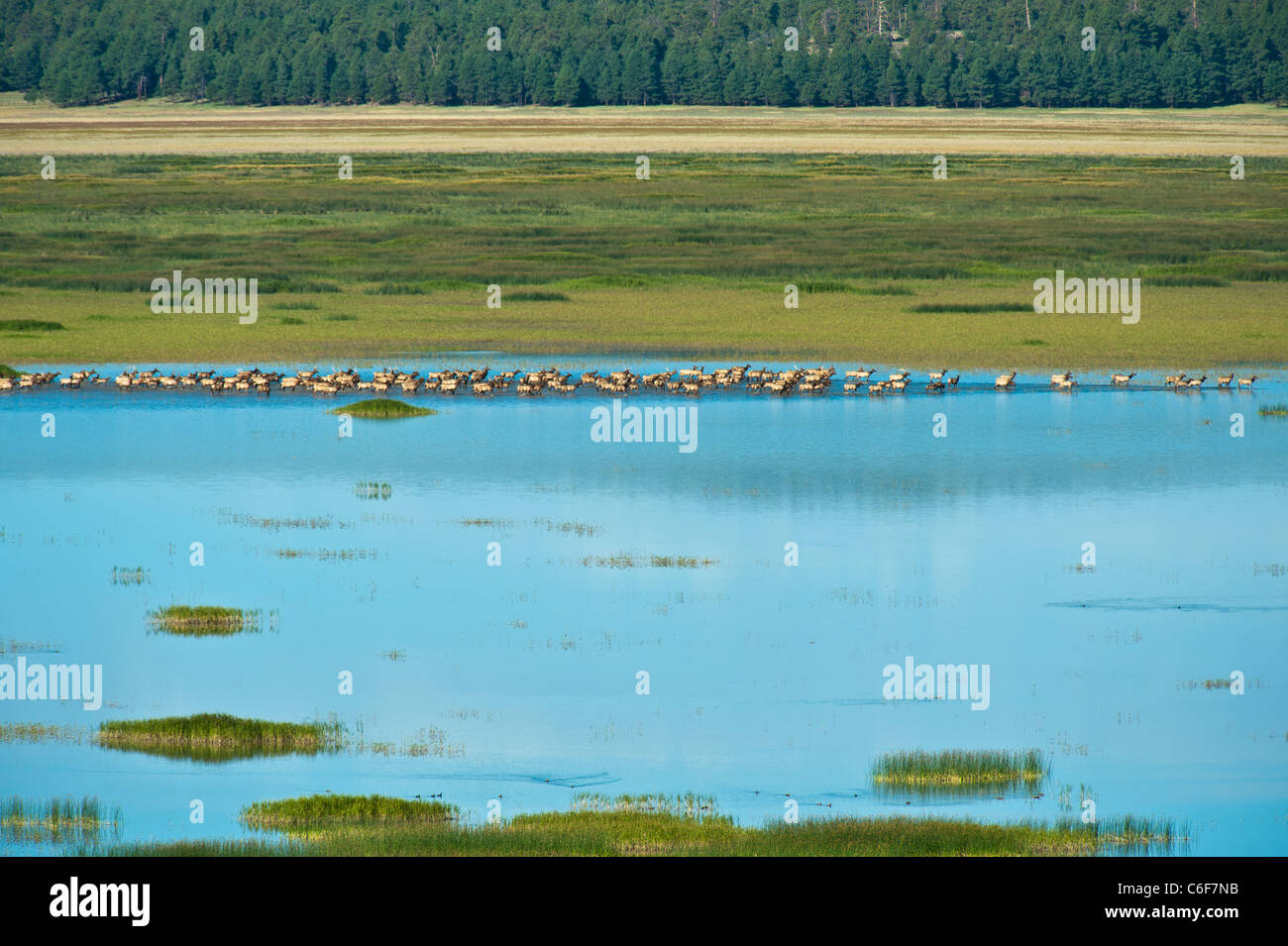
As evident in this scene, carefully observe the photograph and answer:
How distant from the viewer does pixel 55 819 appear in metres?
12.7

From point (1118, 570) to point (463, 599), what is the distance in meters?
7.45

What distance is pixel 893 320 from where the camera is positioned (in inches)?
1789

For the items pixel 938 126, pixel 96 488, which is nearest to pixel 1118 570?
pixel 96 488

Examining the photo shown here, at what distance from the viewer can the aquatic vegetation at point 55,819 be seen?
12.5m

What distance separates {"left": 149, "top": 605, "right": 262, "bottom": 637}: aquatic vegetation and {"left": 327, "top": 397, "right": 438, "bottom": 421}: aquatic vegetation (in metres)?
13.3

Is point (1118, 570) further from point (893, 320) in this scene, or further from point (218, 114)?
point (218, 114)

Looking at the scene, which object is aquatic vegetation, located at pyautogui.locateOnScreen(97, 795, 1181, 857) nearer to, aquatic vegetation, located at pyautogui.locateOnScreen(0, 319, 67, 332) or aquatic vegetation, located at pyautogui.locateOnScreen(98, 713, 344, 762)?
aquatic vegetation, located at pyautogui.locateOnScreen(98, 713, 344, 762)

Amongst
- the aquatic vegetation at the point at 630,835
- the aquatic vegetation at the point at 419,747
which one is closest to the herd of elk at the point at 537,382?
the aquatic vegetation at the point at 419,747

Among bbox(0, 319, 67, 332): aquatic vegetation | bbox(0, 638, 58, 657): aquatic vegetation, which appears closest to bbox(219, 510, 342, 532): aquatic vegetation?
bbox(0, 638, 58, 657): aquatic vegetation

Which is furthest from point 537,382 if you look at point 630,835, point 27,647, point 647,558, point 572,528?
point 630,835

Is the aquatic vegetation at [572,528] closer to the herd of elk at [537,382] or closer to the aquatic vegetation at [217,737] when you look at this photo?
the aquatic vegetation at [217,737]

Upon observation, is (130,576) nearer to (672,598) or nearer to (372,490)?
(372,490)

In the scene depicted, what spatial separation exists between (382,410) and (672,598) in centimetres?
1371

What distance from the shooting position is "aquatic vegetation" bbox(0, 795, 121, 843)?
40.9 ft
